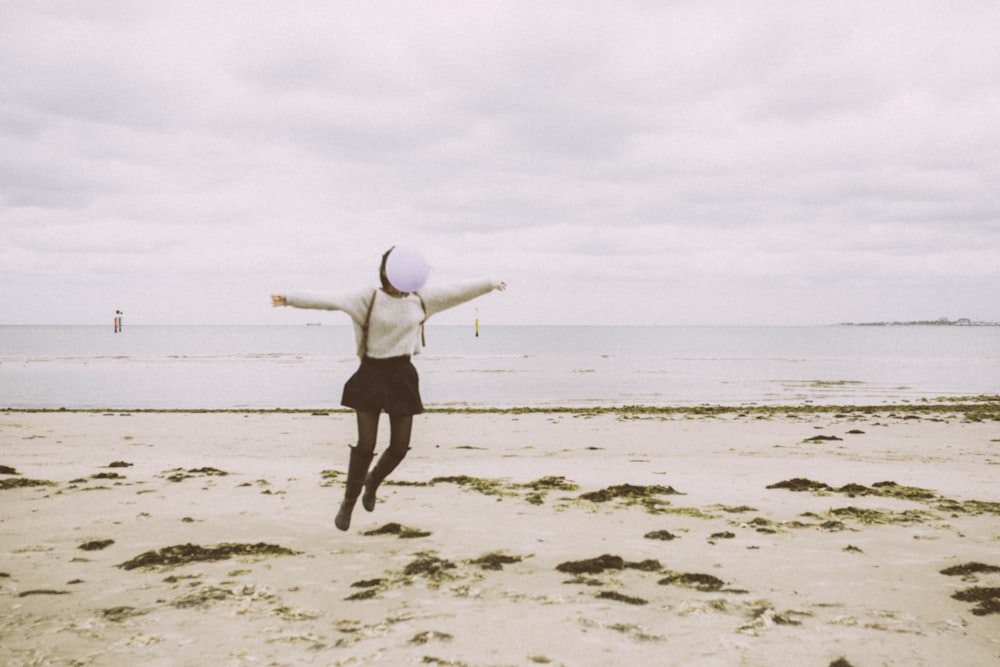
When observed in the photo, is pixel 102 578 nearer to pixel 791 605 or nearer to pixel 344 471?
pixel 791 605

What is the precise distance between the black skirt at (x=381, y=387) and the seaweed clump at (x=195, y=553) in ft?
4.13

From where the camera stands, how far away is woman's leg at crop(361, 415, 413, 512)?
5.45m

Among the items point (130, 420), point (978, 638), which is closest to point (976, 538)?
point (978, 638)

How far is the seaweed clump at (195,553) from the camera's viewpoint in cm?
501

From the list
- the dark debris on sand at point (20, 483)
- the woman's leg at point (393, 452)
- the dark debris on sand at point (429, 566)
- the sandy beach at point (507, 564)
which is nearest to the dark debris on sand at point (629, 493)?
the sandy beach at point (507, 564)

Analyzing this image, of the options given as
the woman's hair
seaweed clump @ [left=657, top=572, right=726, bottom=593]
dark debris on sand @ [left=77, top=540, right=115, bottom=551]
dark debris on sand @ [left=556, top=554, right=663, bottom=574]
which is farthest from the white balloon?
dark debris on sand @ [left=77, top=540, right=115, bottom=551]

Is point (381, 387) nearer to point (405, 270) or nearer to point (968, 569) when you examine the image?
point (405, 270)

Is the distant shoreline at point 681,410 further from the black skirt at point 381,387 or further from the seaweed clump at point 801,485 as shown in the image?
the black skirt at point 381,387

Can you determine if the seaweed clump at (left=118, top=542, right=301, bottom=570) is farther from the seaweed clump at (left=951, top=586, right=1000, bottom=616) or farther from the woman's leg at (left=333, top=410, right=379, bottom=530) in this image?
the seaweed clump at (left=951, top=586, right=1000, bottom=616)

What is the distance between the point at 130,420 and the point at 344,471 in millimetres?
12498

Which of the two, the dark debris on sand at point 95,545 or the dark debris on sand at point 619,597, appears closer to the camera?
the dark debris on sand at point 619,597

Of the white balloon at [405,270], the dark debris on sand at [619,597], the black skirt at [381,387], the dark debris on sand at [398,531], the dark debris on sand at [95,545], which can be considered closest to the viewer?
the dark debris on sand at [619,597]

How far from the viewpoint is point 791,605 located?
415cm

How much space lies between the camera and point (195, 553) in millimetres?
5266
